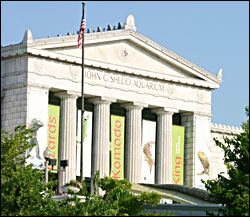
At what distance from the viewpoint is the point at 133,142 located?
10312 centimetres

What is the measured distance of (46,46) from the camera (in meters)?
93.8

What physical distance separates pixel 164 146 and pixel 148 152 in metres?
1.79

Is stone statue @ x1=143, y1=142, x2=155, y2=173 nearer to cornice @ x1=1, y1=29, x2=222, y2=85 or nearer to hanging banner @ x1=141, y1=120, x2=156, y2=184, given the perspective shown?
hanging banner @ x1=141, y1=120, x2=156, y2=184

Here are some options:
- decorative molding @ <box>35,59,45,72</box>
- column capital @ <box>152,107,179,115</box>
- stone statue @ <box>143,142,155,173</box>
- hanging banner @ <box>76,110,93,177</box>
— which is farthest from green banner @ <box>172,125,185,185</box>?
decorative molding @ <box>35,59,45,72</box>

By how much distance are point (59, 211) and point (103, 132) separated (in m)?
48.2

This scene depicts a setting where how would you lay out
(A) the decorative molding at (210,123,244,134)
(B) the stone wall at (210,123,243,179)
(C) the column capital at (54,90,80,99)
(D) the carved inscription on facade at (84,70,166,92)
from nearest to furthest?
Result: (C) the column capital at (54,90,80,99)
(D) the carved inscription on facade at (84,70,166,92)
(B) the stone wall at (210,123,243,179)
(A) the decorative molding at (210,123,244,134)

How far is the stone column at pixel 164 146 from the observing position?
346ft

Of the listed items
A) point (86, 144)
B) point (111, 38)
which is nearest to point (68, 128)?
point (86, 144)

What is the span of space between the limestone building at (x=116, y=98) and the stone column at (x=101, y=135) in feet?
0.32

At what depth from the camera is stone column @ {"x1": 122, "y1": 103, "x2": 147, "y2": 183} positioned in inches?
4038

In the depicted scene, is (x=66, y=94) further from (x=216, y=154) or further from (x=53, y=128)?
(x=216, y=154)

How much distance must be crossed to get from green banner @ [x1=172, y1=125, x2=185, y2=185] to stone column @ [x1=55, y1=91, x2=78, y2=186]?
1372 cm

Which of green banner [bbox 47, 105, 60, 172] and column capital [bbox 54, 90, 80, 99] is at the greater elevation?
column capital [bbox 54, 90, 80, 99]

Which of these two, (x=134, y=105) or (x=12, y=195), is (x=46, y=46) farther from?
(x=12, y=195)
